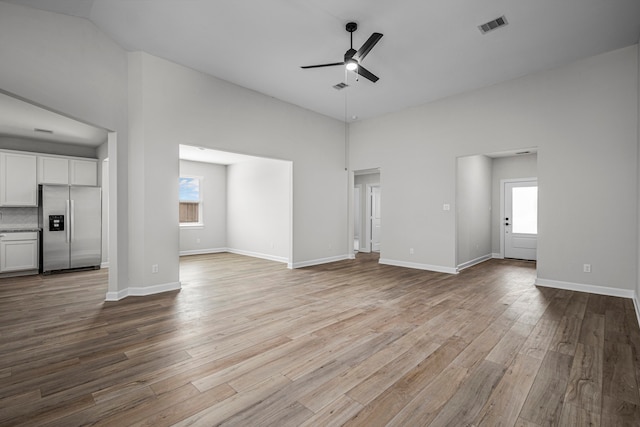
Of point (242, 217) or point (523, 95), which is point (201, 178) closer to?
point (242, 217)

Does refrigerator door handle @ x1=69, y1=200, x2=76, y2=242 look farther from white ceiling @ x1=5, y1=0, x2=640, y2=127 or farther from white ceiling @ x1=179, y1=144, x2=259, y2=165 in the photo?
white ceiling @ x1=5, y1=0, x2=640, y2=127

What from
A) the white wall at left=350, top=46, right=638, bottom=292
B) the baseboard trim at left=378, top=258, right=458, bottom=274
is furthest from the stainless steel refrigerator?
the white wall at left=350, top=46, right=638, bottom=292

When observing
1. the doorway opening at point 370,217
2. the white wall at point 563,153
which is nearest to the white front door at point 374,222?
the doorway opening at point 370,217

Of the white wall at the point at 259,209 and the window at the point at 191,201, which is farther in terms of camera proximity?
the window at the point at 191,201

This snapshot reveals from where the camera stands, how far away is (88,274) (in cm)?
577

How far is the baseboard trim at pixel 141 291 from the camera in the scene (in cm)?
403

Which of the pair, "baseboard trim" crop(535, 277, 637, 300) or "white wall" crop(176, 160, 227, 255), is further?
"white wall" crop(176, 160, 227, 255)

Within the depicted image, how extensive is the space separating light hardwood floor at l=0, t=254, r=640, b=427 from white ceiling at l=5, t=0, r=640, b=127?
3.39 metres

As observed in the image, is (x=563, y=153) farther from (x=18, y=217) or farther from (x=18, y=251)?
(x=18, y=217)

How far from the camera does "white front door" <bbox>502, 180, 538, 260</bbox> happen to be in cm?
725

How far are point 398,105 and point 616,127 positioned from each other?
3479 mm

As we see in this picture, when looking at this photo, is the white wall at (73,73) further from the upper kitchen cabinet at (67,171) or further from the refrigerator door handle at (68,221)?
the upper kitchen cabinet at (67,171)

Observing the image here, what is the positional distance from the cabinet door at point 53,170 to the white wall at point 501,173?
1002 cm

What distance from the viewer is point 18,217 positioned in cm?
588
